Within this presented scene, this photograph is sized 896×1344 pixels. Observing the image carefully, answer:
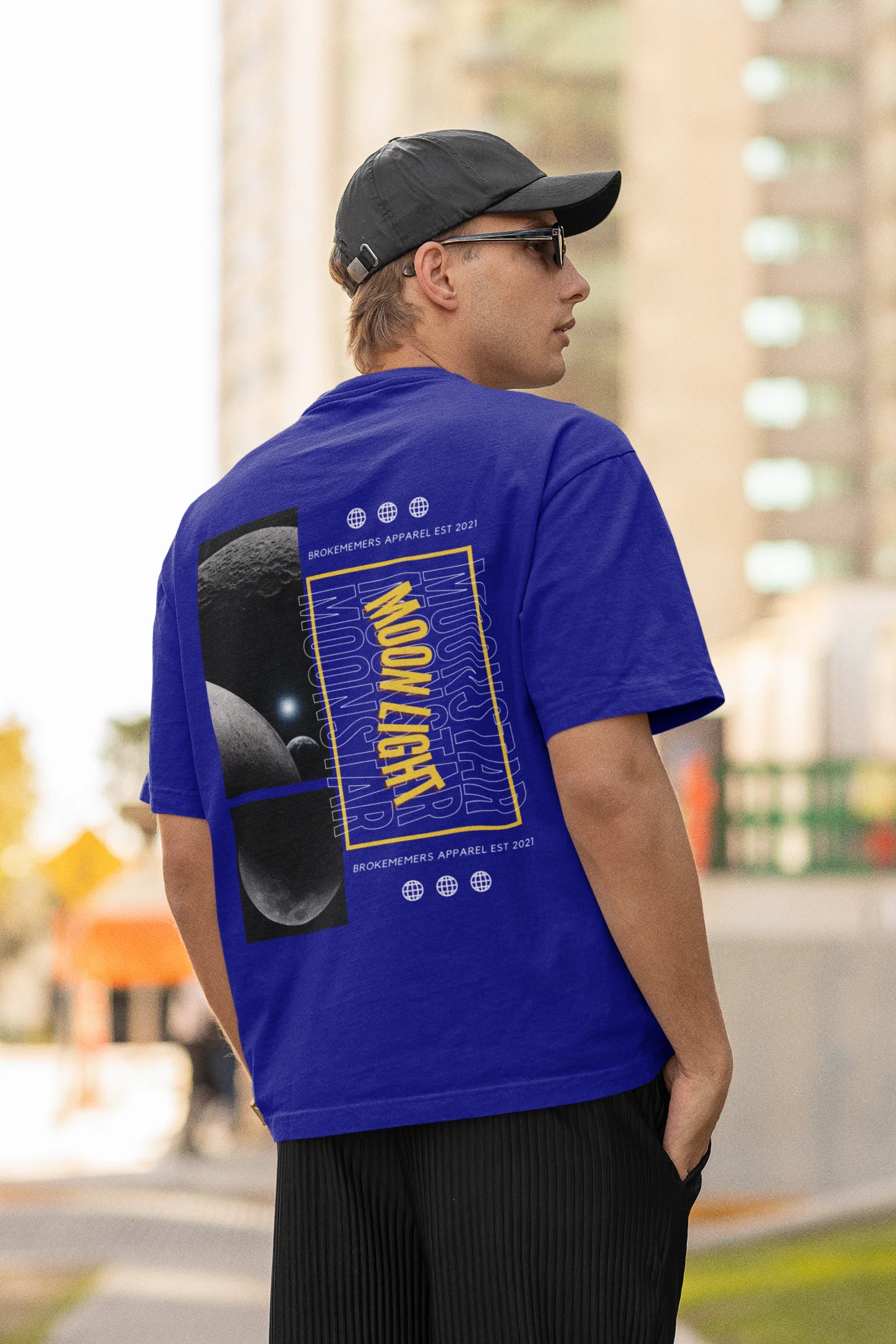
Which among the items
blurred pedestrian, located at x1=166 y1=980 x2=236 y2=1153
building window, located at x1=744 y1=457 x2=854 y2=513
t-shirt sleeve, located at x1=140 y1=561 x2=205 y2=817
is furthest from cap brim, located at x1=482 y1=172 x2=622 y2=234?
building window, located at x1=744 y1=457 x2=854 y2=513

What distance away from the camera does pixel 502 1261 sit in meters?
1.83

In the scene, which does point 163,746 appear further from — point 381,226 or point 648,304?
point 648,304

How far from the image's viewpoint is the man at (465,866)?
1.83 metres

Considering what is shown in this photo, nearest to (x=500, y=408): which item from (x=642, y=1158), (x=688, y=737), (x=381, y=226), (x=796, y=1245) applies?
(x=381, y=226)

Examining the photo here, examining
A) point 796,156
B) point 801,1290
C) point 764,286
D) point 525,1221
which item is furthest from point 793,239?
point 525,1221

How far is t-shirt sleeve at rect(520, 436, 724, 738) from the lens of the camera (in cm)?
183

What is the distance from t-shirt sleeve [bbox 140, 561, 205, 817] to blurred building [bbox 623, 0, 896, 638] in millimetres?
48734

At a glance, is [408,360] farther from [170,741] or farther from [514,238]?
[170,741]

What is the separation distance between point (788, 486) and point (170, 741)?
6183 cm

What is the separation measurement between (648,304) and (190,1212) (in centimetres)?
4293

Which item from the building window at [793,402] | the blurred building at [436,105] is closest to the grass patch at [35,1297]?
the blurred building at [436,105]

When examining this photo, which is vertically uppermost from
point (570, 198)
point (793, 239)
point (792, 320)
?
point (570, 198)

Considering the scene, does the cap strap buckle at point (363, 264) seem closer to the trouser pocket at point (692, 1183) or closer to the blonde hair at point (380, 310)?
the blonde hair at point (380, 310)

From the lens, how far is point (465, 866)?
187 cm
